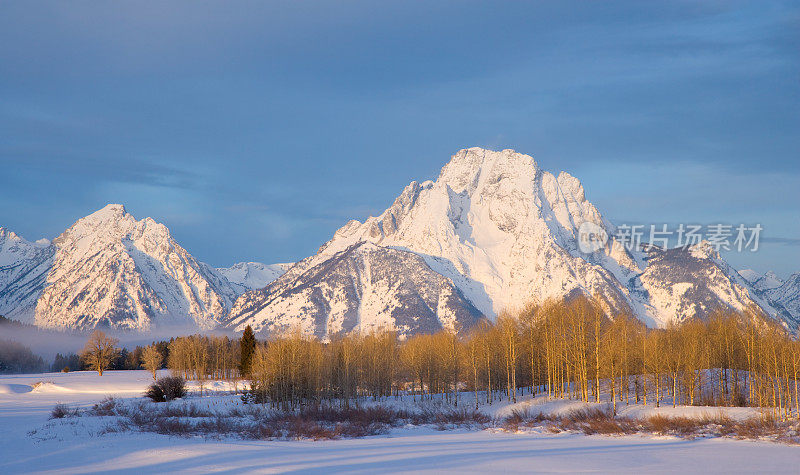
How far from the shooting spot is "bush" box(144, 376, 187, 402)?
255ft

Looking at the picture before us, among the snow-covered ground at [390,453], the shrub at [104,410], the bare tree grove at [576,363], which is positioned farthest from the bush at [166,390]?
the snow-covered ground at [390,453]

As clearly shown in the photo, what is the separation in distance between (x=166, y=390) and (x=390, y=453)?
178 feet

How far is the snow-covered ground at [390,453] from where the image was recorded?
28234 millimetres

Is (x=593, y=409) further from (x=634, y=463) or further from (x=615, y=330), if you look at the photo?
(x=634, y=463)

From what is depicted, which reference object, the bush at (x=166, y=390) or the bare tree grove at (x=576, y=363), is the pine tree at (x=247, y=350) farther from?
the bush at (x=166, y=390)

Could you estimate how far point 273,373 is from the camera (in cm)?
7350

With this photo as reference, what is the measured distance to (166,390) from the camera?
7844 cm

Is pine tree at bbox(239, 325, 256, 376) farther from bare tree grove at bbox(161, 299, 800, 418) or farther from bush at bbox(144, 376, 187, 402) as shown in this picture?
bush at bbox(144, 376, 187, 402)

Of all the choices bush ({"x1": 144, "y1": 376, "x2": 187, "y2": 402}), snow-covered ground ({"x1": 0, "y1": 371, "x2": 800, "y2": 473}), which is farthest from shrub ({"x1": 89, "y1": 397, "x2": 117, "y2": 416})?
bush ({"x1": 144, "y1": 376, "x2": 187, "y2": 402})

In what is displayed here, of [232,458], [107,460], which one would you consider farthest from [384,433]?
[107,460]

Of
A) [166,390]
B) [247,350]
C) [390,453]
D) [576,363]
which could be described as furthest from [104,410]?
[576,363]

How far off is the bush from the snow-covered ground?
27.7 m

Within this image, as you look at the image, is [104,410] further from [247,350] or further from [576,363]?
[576,363]

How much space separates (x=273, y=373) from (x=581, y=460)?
Result: 161ft
